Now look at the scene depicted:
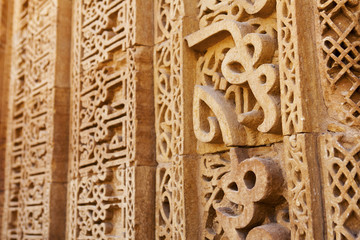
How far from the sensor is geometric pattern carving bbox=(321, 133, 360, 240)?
1637 mm

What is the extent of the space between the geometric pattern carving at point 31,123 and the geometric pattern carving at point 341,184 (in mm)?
2737

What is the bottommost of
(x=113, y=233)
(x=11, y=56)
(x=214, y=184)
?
(x=113, y=233)

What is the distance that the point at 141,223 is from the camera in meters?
2.77

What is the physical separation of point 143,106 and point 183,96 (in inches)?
17.5

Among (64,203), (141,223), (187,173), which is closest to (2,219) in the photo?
(64,203)

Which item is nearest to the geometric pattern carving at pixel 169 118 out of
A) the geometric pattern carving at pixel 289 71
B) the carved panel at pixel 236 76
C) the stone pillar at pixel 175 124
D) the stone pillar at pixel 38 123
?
the stone pillar at pixel 175 124

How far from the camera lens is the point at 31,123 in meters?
4.50

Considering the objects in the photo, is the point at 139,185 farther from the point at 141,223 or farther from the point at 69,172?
the point at 69,172

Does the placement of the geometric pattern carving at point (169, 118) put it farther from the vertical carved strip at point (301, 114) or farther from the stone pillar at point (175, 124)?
the vertical carved strip at point (301, 114)

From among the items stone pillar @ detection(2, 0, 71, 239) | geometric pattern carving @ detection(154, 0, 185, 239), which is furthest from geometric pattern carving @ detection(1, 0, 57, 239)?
geometric pattern carving @ detection(154, 0, 185, 239)

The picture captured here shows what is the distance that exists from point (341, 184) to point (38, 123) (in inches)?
133

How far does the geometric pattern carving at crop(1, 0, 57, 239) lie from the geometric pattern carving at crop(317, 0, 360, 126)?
2787 millimetres

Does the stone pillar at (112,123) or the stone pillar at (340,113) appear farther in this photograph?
the stone pillar at (112,123)

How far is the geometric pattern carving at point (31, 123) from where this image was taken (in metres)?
4.08
